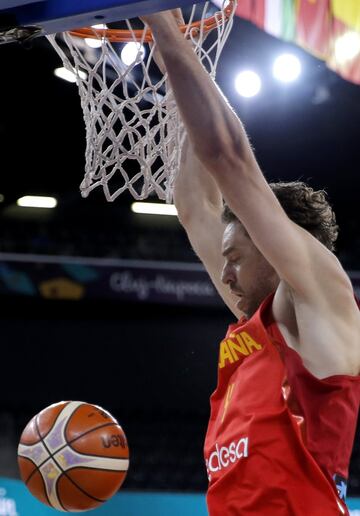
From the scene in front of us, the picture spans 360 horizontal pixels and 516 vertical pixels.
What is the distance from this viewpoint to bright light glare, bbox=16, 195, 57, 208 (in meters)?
10.9

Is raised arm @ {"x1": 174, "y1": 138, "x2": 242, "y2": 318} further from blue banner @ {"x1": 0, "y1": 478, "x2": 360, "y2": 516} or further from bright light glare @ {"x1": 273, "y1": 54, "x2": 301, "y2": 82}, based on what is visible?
bright light glare @ {"x1": 273, "y1": 54, "x2": 301, "y2": 82}

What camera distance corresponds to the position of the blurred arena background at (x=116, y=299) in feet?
29.1

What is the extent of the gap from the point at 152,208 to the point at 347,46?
6.05 meters

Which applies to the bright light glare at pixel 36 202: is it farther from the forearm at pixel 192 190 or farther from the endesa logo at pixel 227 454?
the endesa logo at pixel 227 454

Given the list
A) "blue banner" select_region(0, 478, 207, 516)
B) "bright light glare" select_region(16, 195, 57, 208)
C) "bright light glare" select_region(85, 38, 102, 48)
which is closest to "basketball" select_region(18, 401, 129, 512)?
"bright light glare" select_region(85, 38, 102, 48)

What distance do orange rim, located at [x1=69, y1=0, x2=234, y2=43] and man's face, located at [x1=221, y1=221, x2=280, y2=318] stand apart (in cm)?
77

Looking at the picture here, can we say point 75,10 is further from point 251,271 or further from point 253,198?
point 251,271

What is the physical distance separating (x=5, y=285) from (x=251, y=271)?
7262 millimetres

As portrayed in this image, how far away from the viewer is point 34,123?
9430 millimetres

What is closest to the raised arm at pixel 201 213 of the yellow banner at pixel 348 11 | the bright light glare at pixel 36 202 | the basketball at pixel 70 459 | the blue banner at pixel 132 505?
the basketball at pixel 70 459

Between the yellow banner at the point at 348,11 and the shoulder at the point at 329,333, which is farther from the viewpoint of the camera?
the yellow banner at the point at 348,11

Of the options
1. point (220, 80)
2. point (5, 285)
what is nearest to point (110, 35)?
point (220, 80)

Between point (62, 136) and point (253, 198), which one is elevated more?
point (62, 136)

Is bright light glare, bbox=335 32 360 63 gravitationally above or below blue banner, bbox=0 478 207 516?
above
